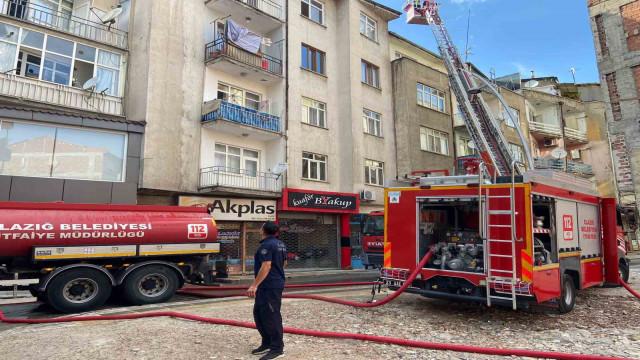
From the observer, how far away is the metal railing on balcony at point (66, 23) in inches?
607

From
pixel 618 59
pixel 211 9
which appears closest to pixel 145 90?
pixel 211 9

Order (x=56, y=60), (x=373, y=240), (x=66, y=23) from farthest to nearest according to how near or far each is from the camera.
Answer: (x=66, y=23), (x=373, y=240), (x=56, y=60)

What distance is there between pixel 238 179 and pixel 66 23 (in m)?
9.71

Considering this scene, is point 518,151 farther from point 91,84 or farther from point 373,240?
point 91,84

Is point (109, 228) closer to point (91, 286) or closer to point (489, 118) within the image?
point (91, 286)

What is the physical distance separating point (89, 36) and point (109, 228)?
11.5 meters

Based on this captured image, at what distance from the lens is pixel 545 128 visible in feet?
114

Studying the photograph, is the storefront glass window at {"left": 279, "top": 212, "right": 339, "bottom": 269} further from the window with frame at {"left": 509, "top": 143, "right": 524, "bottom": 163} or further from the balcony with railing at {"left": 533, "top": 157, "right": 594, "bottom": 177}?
the balcony with railing at {"left": 533, "top": 157, "right": 594, "bottom": 177}

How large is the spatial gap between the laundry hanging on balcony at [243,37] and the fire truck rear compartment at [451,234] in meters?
14.1

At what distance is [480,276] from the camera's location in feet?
23.3

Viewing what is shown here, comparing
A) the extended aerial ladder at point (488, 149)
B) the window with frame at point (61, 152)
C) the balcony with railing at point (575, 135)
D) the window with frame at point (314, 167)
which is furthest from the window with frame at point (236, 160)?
the balcony with railing at point (575, 135)

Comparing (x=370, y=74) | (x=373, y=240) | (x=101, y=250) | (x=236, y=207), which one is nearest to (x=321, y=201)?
Answer: (x=236, y=207)

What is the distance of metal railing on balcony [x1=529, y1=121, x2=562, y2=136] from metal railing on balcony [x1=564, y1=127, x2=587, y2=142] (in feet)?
4.53

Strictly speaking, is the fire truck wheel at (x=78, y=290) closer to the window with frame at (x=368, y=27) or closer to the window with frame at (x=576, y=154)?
the window with frame at (x=368, y=27)
